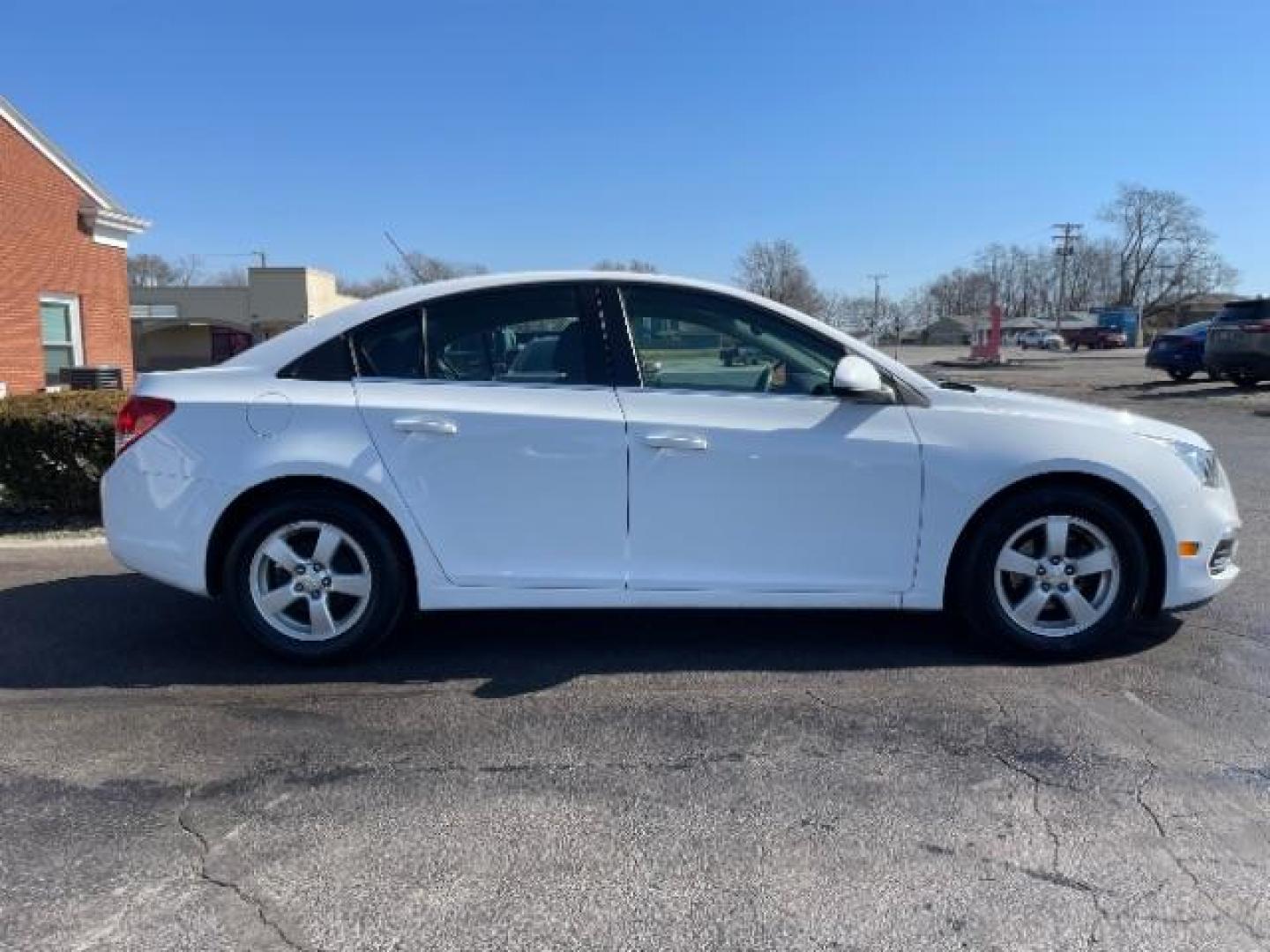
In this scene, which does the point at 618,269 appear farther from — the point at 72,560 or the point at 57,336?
the point at 57,336

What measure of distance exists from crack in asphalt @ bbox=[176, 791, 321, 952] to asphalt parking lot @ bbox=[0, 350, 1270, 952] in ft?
0.03

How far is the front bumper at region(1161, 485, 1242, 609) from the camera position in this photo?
4.25m

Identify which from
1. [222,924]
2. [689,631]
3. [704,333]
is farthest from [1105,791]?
[222,924]

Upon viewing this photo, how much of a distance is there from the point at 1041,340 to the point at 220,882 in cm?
8369

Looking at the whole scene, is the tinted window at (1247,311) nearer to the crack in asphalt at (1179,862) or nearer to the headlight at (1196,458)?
the headlight at (1196,458)

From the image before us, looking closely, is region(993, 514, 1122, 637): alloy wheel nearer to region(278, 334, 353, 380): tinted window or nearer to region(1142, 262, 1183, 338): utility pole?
region(278, 334, 353, 380): tinted window

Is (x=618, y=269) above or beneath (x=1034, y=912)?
above

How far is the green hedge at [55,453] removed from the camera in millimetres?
7043

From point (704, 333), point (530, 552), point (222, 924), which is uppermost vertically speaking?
point (704, 333)

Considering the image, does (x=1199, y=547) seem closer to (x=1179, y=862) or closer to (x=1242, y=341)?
(x=1179, y=862)

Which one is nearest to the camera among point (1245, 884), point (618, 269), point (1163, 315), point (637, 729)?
point (1245, 884)

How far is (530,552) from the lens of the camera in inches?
166

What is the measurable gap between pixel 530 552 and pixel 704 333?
1.22m

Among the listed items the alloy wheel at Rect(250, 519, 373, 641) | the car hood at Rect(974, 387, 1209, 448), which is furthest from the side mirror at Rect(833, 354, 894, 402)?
the alloy wheel at Rect(250, 519, 373, 641)
